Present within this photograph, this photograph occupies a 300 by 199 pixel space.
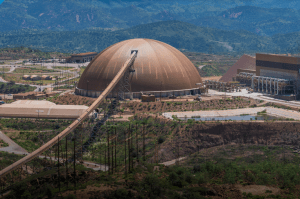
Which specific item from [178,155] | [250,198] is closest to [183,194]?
[250,198]

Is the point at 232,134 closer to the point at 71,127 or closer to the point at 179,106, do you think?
the point at 179,106

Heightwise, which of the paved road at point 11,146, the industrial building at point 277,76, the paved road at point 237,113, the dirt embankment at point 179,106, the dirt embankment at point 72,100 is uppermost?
the industrial building at point 277,76

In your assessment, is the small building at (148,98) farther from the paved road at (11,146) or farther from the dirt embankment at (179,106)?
the paved road at (11,146)

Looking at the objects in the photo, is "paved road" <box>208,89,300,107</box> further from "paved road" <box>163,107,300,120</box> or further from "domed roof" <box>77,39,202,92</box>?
"domed roof" <box>77,39,202,92</box>

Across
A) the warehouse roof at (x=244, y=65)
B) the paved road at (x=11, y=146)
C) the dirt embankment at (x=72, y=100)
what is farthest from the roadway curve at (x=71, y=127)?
the warehouse roof at (x=244, y=65)

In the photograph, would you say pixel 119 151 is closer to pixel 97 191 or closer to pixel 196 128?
pixel 196 128

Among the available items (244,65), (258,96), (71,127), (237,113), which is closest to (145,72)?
(237,113)
